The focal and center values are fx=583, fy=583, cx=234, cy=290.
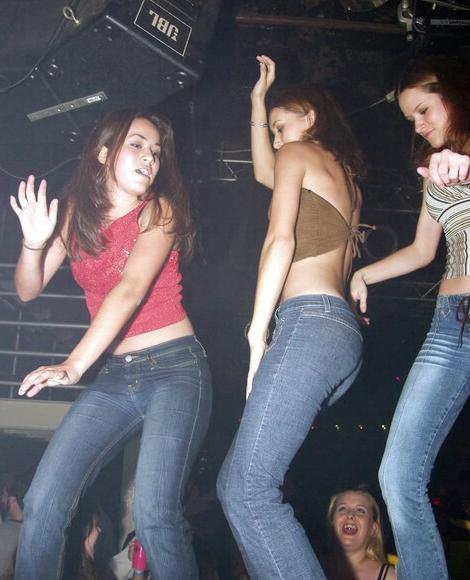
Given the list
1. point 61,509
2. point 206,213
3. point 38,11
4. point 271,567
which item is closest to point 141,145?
point 61,509

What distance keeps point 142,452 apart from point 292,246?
2.56 ft

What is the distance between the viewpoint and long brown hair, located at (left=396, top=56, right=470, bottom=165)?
6.48 ft

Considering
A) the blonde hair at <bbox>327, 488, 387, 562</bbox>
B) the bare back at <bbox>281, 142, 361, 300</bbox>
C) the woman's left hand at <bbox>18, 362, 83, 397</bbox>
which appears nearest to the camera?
the woman's left hand at <bbox>18, 362, 83, 397</bbox>

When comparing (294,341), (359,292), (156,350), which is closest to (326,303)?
(294,341)

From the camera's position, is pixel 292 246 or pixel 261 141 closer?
pixel 292 246

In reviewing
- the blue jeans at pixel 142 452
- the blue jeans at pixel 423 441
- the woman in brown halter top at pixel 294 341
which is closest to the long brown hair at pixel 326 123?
the woman in brown halter top at pixel 294 341

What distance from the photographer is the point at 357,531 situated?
3211 mm

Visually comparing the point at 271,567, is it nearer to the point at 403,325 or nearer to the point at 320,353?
the point at 320,353

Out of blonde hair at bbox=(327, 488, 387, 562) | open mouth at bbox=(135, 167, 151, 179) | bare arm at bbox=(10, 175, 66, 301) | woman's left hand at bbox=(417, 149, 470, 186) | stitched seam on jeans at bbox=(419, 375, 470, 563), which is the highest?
open mouth at bbox=(135, 167, 151, 179)

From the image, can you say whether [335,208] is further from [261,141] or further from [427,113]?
[261,141]

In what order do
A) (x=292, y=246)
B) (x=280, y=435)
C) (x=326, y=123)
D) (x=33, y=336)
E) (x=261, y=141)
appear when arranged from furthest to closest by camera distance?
(x=33, y=336)
(x=261, y=141)
(x=326, y=123)
(x=292, y=246)
(x=280, y=435)

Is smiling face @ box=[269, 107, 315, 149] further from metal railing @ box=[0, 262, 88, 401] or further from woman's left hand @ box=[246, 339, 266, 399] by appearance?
metal railing @ box=[0, 262, 88, 401]

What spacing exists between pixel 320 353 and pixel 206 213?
344cm

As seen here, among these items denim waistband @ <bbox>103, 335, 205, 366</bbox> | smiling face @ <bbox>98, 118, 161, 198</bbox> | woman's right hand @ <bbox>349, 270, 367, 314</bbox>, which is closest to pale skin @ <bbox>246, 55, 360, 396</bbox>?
woman's right hand @ <bbox>349, 270, 367, 314</bbox>
